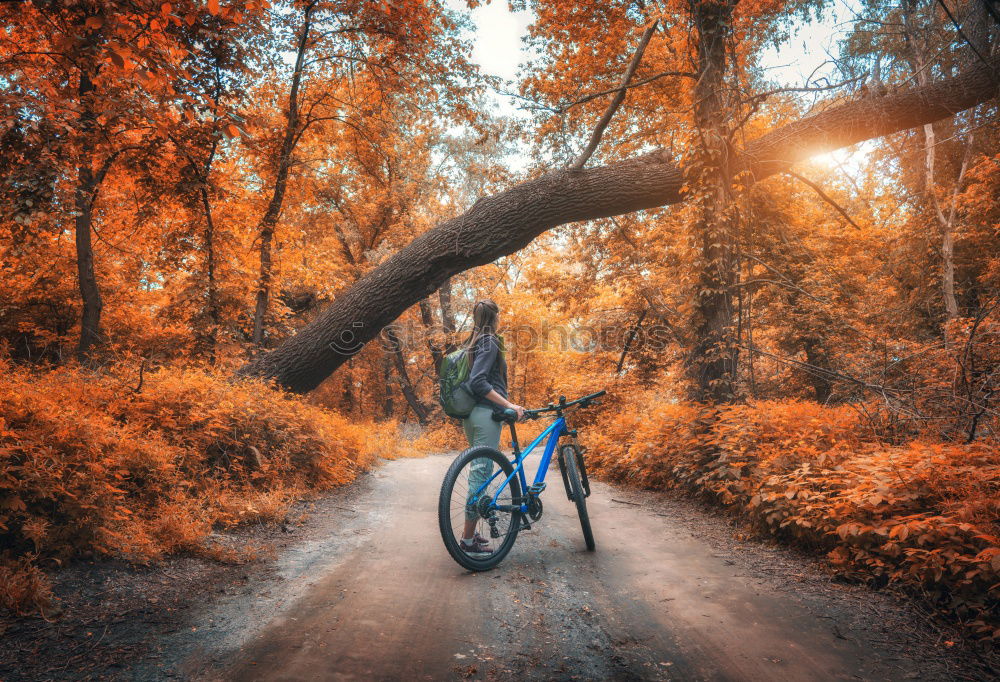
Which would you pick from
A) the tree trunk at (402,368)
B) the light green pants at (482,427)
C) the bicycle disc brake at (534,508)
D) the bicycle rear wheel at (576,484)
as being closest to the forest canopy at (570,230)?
the bicycle rear wheel at (576,484)

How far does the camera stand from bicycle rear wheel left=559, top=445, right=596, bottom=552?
3.97 metres

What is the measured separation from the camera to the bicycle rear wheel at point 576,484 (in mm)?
3969

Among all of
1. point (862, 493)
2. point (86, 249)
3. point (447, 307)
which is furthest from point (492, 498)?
point (447, 307)

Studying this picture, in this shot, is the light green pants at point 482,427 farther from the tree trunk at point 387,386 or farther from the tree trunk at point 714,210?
the tree trunk at point 387,386

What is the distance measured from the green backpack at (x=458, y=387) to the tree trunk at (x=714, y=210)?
3.96 metres

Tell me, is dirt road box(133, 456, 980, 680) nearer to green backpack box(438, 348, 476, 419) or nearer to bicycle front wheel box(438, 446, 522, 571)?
bicycle front wheel box(438, 446, 522, 571)

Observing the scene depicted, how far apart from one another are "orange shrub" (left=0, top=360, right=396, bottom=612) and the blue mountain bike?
5.96ft

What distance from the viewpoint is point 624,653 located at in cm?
237

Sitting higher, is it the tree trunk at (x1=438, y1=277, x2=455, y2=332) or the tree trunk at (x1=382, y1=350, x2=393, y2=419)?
the tree trunk at (x1=438, y1=277, x2=455, y2=332)

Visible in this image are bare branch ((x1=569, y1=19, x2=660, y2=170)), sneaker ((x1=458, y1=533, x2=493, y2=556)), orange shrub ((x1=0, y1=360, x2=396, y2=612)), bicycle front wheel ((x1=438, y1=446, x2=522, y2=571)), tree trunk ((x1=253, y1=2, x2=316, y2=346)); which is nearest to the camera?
orange shrub ((x1=0, y1=360, x2=396, y2=612))

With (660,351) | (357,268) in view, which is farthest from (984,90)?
(357,268)

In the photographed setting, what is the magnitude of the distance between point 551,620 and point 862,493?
235 cm

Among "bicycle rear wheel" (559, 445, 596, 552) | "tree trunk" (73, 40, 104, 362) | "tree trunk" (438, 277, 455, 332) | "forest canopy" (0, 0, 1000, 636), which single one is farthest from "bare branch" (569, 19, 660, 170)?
"tree trunk" (438, 277, 455, 332)

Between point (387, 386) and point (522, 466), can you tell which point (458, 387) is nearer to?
point (522, 466)
